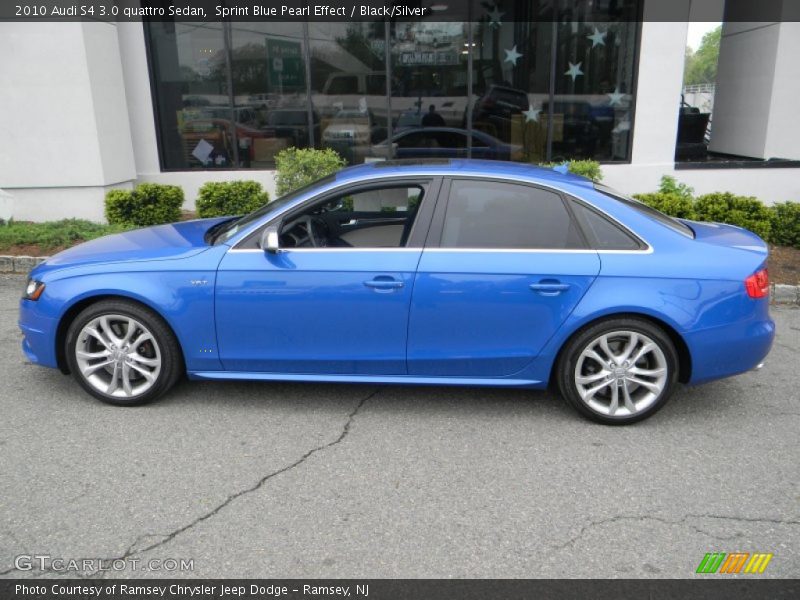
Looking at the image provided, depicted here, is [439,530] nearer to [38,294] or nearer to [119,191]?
[38,294]

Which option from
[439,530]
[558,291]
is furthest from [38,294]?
[558,291]

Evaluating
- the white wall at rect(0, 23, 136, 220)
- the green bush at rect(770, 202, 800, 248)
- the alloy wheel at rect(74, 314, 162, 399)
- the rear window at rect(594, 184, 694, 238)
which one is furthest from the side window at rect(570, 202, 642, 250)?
the white wall at rect(0, 23, 136, 220)

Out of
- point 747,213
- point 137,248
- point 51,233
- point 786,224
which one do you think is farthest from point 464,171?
point 51,233

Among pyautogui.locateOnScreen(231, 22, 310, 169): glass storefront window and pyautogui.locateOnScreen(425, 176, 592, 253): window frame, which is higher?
pyautogui.locateOnScreen(231, 22, 310, 169): glass storefront window

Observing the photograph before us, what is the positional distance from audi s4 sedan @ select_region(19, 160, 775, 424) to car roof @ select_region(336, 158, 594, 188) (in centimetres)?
3

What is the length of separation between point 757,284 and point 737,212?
15.6ft

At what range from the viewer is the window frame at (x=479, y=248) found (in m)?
4.07

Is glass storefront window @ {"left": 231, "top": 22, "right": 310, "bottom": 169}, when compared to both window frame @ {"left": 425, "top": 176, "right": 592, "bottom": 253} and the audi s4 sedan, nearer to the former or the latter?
the audi s4 sedan

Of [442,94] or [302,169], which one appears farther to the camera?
[442,94]

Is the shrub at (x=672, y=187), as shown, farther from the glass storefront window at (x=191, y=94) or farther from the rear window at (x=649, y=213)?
the glass storefront window at (x=191, y=94)

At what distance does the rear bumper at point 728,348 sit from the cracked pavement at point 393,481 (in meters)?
0.39

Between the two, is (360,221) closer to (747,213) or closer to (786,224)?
(747,213)

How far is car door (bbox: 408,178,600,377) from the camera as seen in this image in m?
4.00

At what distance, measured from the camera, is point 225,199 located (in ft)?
30.2
